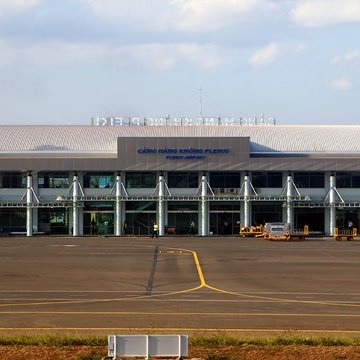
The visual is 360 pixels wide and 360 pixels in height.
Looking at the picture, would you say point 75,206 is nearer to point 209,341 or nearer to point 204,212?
point 204,212

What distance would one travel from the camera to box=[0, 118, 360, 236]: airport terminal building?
9256 cm

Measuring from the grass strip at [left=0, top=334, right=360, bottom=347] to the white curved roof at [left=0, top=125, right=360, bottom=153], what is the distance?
7477 centimetres

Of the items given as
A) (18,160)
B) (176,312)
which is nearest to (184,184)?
(18,160)

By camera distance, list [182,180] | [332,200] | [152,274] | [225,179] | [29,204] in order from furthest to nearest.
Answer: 1. [225,179]
2. [182,180]
3. [332,200]
4. [29,204]
5. [152,274]

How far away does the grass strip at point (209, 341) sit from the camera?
22.3 meters

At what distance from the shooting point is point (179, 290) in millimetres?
37594

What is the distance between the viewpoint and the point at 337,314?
100.0 feet

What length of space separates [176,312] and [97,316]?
3255 millimetres

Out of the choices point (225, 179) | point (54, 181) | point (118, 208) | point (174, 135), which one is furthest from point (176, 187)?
point (54, 181)

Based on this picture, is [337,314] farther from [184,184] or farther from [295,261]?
[184,184]

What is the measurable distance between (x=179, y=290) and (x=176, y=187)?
5678cm

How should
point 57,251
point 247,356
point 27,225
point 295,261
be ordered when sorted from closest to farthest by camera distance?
point 247,356
point 295,261
point 57,251
point 27,225

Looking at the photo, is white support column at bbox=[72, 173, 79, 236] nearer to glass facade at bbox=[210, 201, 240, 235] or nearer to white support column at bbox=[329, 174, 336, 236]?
glass facade at bbox=[210, 201, 240, 235]

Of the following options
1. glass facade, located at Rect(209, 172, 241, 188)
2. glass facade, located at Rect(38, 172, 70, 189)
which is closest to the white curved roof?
glass facade, located at Rect(38, 172, 70, 189)
